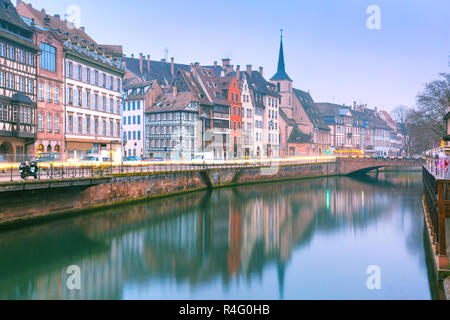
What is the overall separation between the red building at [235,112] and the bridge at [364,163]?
17741 millimetres

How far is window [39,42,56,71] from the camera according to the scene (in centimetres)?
4519

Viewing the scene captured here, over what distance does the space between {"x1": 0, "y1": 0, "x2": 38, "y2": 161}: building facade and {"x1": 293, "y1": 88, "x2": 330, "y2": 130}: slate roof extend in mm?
78763

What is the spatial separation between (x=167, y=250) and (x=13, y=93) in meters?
22.7

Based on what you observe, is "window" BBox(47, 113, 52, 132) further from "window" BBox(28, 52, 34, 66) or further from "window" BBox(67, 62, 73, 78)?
"window" BBox(28, 52, 34, 66)

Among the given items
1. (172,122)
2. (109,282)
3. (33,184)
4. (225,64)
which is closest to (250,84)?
(225,64)

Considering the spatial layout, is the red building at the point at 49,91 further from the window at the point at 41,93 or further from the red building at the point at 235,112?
the red building at the point at 235,112

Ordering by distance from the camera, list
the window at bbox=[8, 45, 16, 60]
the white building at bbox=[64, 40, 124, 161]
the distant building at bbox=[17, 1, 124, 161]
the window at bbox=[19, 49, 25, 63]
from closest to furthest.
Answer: the window at bbox=[8, 45, 16, 60], the window at bbox=[19, 49, 25, 63], the distant building at bbox=[17, 1, 124, 161], the white building at bbox=[64, 40, 124, 161]

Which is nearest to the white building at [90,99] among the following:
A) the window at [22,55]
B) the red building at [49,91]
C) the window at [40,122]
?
the red building at [49,91]

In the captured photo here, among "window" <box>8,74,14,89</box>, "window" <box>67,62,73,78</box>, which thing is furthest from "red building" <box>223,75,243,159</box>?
"window" <box>8,74,14,89</box>

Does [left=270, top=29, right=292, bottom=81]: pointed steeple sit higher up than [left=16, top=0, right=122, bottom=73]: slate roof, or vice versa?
[left=270, top=29, right=292, bottom=81]: pointed steeple

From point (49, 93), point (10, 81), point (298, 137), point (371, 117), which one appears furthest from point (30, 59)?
point (371, 117)

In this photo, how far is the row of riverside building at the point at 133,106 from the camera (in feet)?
139

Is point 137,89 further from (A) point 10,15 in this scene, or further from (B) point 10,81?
(B) point 10,81
